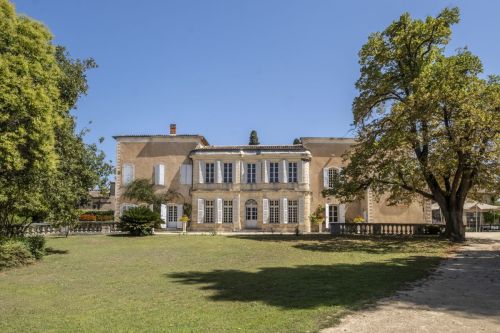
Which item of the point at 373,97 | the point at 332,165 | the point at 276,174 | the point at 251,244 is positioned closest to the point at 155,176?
the point at 276,174

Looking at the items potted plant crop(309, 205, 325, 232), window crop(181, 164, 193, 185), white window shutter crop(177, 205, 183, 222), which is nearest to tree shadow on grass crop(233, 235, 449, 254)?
potted plant crop(309, 205, 325, 232)

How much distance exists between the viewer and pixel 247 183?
99.4ft

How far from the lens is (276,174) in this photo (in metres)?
30.2

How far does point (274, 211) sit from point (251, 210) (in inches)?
66.7

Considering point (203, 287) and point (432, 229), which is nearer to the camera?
point (203, 287)

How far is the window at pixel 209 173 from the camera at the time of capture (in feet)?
100

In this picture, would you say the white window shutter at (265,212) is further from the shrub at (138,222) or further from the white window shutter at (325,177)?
the shrub at (138,222)

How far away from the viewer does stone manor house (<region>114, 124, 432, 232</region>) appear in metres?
29.8

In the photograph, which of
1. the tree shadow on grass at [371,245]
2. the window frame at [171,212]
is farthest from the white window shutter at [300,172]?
the tree shadow on grass at [371,245]

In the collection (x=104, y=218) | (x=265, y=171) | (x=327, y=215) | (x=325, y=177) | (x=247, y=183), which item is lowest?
(x=104, y=218)

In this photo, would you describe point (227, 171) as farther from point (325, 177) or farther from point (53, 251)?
point (53, 251)

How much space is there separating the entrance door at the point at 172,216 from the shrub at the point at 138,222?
729 centimetres

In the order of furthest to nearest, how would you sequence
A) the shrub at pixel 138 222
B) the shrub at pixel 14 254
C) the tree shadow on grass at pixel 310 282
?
the shrub at pixel 138 222
the shrub at pixel 14 254
the tree shadow on grass at pixel 310 282

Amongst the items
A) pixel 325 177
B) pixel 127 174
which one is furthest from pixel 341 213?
pixel 127 174
